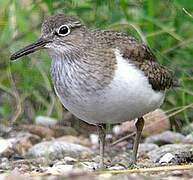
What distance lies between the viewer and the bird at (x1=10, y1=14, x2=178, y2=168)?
6125 mm

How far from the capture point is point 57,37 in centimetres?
652

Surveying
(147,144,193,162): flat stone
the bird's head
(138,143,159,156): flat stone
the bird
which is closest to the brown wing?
the bird

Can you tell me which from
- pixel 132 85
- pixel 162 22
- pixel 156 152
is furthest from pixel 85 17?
pixel 132 85

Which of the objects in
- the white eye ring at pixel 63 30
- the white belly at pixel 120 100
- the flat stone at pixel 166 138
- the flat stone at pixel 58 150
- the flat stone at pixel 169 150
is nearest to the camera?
the white belly at pixel 120 100

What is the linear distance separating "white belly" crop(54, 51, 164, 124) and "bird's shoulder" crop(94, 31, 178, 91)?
0.34 ft

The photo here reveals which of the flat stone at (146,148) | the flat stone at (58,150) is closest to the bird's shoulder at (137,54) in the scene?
the flat stone at (146,148)

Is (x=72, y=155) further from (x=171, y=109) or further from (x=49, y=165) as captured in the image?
(x=171, y=109)

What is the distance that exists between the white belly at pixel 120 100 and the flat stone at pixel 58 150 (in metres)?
1.04

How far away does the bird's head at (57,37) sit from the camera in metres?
6.47

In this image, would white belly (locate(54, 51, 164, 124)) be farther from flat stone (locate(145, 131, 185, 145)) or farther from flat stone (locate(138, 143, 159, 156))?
flat stone (locate(145, 131, 185, 145))

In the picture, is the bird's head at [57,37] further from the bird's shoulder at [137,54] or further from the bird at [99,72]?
the bird's shoulder at [137,54]

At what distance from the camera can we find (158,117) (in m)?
8.36

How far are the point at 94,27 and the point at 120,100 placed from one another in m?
2.32

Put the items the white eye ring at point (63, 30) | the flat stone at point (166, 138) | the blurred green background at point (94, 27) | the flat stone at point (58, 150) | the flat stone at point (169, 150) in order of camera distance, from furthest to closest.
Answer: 1. the blurred green background at point (94, 27)
2. the flat stone at point (166, 138)
3. the flat stone at point (58, 150)
4. the flat stone at point (169, 150)
5. the white eye ring at point (63, 30)
